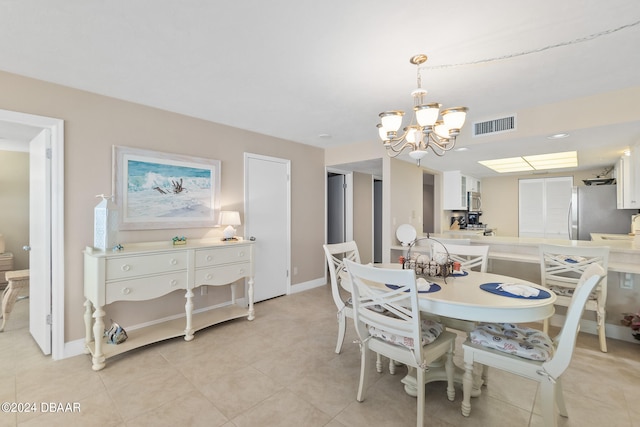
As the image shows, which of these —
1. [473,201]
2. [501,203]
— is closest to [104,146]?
[473,201]

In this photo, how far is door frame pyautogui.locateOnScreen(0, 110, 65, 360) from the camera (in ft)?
7.79

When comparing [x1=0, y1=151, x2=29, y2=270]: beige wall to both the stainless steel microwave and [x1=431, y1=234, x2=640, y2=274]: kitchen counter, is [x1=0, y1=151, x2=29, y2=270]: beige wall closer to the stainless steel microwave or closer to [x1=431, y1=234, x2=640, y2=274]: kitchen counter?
[x1=431, y1=234, x2=640, y2=274]: kitchen counter

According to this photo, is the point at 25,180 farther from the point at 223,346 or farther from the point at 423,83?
the point at 423,83

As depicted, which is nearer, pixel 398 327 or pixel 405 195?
pixel 398 327

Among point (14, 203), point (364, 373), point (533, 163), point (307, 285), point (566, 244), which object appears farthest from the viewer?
point (533, 163)

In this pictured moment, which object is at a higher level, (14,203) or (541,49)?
(541,49)

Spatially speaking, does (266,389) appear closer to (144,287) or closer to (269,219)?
(144,287)

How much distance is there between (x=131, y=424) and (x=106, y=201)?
168 cm

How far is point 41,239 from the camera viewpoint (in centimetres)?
247

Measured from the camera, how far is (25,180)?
4742 mm

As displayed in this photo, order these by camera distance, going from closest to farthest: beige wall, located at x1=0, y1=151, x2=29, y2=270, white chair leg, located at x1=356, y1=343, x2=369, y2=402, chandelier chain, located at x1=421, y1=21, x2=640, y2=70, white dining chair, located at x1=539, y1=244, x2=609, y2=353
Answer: chandelier chain, located at x1=421, y1=21, x2=640, y2=70 → white chair leg, located at x1=356, y1=343, x2=369, y2=402 → white dining chair, located at x1=539, y1=244, x2=609, y2=353 → beige wall, located at x1=0, y1=151, x2=29, y2=270

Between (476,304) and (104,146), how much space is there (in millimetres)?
3290

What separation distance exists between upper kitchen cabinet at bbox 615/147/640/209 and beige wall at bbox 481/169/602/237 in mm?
2411

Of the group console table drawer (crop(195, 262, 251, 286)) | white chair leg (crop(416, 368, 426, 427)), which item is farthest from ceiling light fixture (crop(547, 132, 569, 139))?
console table drawer (crop(195, 262, 251, 286))
